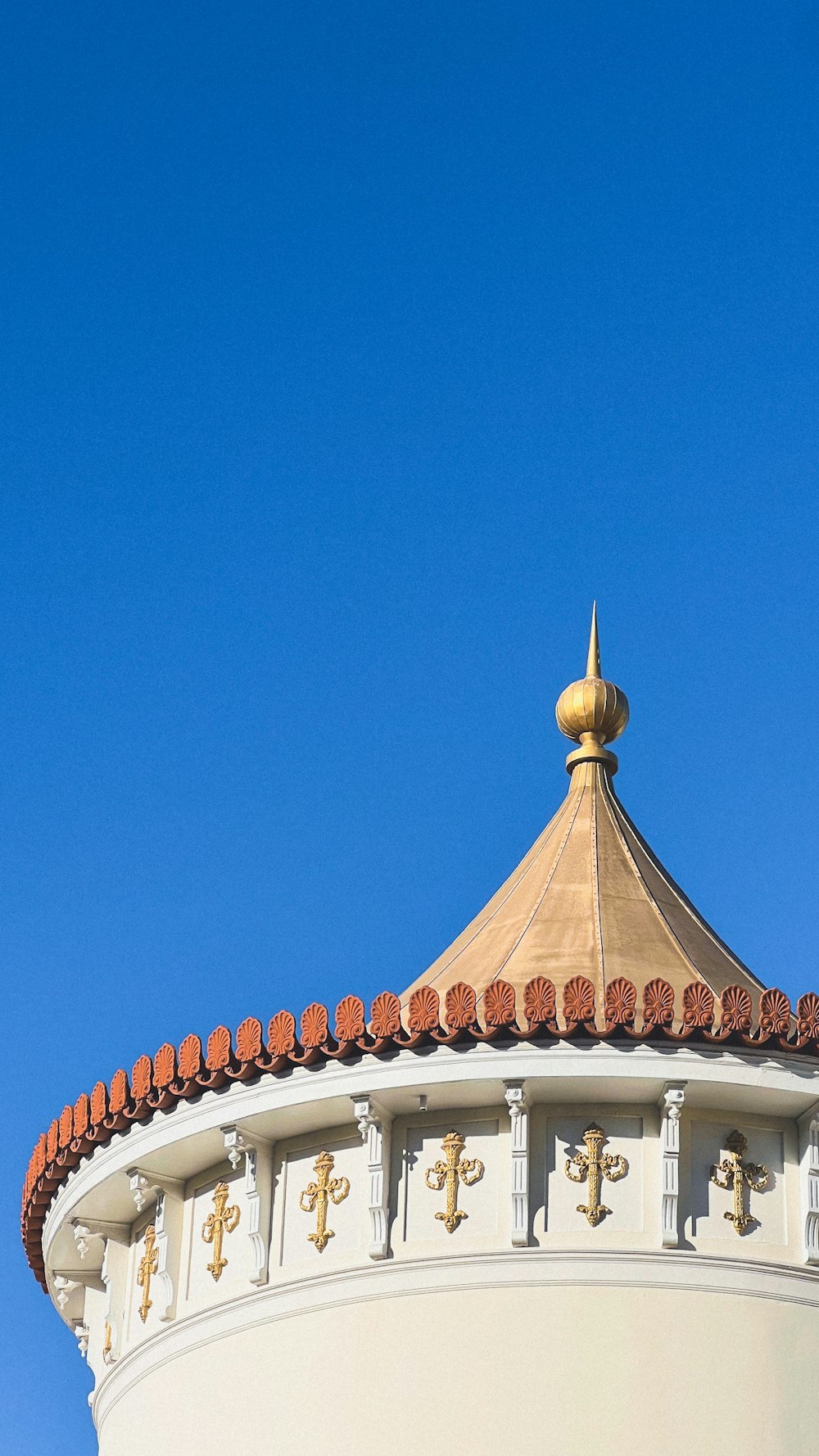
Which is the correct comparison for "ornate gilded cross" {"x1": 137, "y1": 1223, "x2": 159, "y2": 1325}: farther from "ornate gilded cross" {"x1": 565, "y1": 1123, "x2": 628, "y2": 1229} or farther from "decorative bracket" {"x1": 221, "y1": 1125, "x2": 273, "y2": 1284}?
"ornate gilded cross" {"x1": 565, "y1": 1123, "x2": 628, "y2": 1229}

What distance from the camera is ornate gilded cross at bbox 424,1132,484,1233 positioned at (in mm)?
13516

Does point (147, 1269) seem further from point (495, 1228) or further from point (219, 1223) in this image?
point (495, 1228)

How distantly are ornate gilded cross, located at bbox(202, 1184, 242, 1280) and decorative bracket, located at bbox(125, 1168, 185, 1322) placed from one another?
268mm

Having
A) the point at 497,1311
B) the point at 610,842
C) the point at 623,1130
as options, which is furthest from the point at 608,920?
the point at 497,1311

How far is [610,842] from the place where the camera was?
16922 millimetres

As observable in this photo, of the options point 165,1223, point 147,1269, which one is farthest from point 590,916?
point 147,1269

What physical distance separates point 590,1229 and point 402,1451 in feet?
5.50

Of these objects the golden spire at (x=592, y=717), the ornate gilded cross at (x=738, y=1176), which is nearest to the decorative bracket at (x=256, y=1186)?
the ornate gilded cross at (x=738, y=1176)

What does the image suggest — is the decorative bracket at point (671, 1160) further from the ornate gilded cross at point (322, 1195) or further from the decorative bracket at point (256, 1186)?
the decorative bracket at point (256, 1186)

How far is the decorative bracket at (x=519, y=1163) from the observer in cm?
1330

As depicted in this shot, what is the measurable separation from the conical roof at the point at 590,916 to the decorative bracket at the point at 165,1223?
229 centimetres

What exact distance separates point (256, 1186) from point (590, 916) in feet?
10.4

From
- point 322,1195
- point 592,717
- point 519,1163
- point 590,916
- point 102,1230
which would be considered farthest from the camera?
point 592,717

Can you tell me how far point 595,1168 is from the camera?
13500mm
